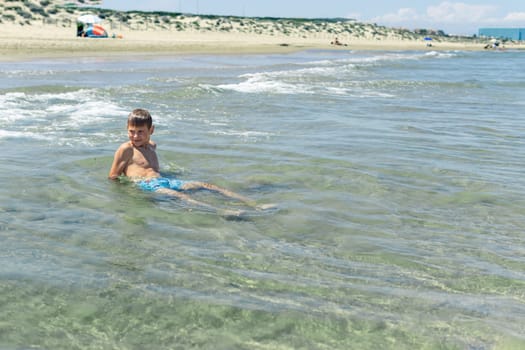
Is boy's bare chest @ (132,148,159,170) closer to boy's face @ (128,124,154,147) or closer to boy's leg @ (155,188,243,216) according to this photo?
boy's face @ (128,124,154,147)

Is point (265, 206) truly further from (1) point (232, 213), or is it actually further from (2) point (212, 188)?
(2) point (212, 188)

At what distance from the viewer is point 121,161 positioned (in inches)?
240

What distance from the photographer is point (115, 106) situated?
11398 millimetres

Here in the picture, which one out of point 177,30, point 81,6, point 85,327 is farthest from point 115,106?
point 81,6

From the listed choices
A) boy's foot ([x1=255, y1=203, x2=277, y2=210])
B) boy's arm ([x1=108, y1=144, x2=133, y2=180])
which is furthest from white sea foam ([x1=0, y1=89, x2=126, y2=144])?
boy's foot ([x1=255, y1=203, x2=277, y2=210])

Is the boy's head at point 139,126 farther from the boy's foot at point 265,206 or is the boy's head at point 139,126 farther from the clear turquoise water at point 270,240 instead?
the boy's foot at point 265,206

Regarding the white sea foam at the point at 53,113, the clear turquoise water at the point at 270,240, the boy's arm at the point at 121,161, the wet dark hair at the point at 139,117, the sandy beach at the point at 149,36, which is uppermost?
the sandy beach at the point at 149,36

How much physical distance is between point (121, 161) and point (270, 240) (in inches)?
90.2

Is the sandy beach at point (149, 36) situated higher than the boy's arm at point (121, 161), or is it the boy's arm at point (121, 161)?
the sandy beach at point (149, 36)

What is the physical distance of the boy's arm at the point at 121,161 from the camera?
6.07 metres

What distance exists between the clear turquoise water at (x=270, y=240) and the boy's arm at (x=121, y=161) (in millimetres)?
241

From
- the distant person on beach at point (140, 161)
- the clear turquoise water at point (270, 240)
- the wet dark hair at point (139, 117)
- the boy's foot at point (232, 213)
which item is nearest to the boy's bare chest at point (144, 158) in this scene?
the distant person on beach at point (140, 161)

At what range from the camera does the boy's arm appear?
19.9ft

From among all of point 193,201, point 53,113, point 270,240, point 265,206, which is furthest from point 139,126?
point 53,113
